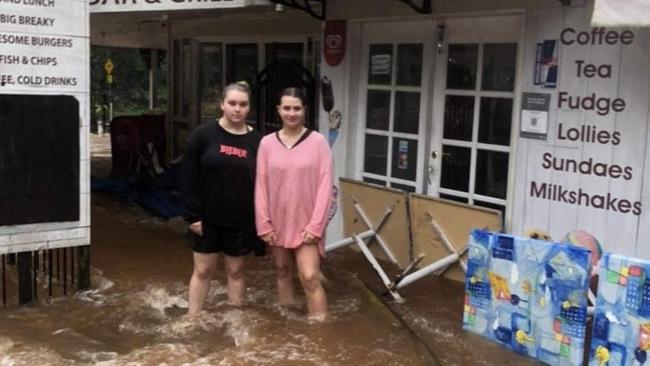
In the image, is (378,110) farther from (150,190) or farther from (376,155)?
(150,190)

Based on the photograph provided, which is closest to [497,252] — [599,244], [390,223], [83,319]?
[599,244]

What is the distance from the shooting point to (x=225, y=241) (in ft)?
15.4

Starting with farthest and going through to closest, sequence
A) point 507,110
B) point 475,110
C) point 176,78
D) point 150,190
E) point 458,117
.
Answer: point 176,78 → point 150,190 → point 458,117 → point 475,110 → point 507,110

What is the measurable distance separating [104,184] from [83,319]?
221 inches

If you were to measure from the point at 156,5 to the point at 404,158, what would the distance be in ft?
9.82

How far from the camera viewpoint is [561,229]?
5383mm

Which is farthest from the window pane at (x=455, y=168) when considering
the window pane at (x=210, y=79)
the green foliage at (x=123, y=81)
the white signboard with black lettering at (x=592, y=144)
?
the green foliage at (x=123, y=81)

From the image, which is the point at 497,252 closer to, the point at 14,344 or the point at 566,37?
the point at 566,37

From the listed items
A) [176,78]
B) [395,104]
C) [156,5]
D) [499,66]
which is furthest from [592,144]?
[176,78]

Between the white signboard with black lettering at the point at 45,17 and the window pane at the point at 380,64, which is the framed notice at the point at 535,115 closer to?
the window pane at the point at 380,64

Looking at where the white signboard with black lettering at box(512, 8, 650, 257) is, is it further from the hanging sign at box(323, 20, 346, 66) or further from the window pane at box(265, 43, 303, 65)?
the window pane at box(265, 43, 303, 65)

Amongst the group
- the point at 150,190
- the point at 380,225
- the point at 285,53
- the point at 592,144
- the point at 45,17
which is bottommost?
the point at 150,190

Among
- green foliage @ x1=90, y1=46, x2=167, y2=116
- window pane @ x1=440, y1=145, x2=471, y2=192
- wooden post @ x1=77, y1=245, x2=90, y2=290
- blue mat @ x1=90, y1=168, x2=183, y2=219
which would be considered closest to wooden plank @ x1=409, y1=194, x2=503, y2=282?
window pane @ x1=440, y1=145, x2=471, y2=192

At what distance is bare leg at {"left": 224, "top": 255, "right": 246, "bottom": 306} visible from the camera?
4.80m
